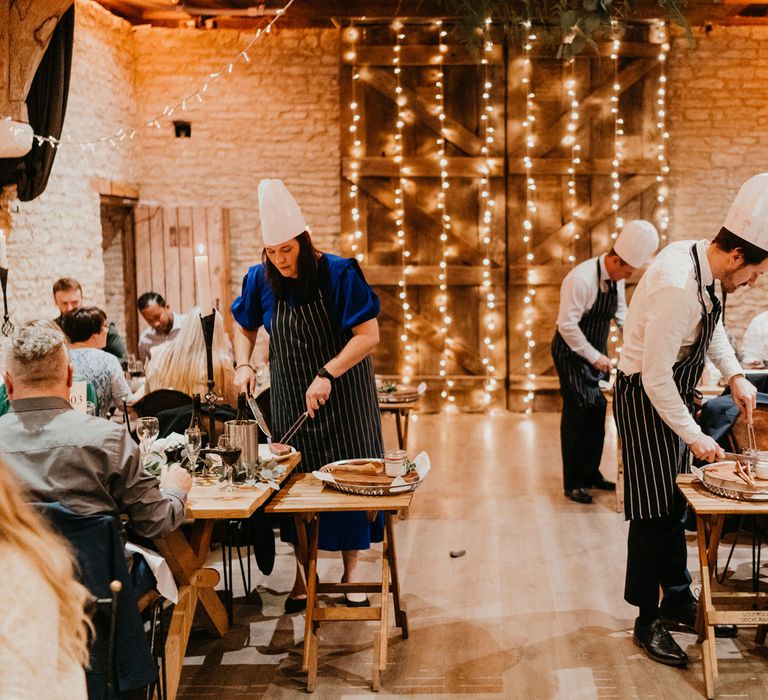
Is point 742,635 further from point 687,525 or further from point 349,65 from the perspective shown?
point 349,65

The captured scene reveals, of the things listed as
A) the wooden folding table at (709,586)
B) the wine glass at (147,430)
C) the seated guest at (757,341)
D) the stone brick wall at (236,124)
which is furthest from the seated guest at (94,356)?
the stone brick wall at (236,124)

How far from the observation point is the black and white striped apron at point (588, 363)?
5.59 meters

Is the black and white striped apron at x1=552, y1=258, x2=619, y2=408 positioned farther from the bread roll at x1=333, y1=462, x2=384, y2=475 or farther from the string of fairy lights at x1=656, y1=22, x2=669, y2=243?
the string of fairy lights at x1=656, y1=22, x2=669, y2=243

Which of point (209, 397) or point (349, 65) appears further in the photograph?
point (349, 65)

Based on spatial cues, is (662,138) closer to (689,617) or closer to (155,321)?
(155,321)

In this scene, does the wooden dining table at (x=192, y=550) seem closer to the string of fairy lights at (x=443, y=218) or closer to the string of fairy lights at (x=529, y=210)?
the string of fairy lights at (x=443, y=218)

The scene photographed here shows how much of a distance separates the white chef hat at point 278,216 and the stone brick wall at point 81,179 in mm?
3589

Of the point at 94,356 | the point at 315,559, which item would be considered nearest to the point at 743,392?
the point at 315,559

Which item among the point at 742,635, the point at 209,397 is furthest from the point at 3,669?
the point at 742,635

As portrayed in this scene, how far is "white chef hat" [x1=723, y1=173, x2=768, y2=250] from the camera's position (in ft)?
10.2

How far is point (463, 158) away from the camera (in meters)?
8.72

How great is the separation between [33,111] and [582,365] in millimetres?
4040

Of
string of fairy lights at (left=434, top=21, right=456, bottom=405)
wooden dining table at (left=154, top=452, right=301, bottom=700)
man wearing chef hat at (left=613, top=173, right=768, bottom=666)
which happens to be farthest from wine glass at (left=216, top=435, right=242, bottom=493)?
string of fairy lights at (left=434, top=21, right=456, bottom=405)

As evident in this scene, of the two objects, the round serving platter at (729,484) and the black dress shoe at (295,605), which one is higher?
the round serving platter at (729,484)
